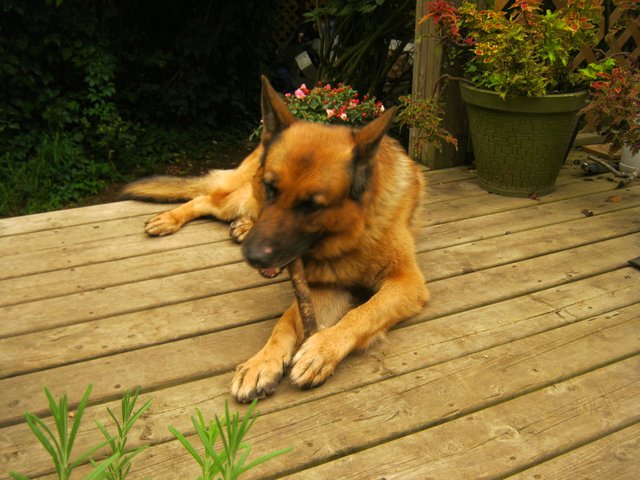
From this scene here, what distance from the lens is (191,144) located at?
6.36 meters

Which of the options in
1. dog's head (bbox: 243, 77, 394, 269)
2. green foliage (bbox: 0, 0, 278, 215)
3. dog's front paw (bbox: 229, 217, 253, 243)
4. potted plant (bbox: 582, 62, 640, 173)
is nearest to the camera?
dog's head (bbox: 243, 77, 394, 269)

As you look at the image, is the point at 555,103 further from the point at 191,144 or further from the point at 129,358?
the point at 191,144

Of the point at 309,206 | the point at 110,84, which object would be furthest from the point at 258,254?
the point at 110,84

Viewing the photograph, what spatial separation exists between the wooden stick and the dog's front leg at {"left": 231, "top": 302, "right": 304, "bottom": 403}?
0.06 m

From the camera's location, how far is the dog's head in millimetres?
2133

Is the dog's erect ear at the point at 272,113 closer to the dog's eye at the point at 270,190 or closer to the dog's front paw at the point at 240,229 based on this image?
the dog's eye at the point at 270,190

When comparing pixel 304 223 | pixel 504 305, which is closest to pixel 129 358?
pixel 304 223

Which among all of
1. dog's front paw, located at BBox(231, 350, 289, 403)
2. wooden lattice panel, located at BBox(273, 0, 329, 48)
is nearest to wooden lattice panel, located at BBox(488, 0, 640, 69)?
dog's front paw, located at BBox(231, 350, 289, 403)

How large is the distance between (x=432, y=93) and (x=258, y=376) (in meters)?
2.84

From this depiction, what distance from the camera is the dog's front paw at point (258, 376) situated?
2.02 m

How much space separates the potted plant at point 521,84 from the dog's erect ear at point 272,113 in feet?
5.67

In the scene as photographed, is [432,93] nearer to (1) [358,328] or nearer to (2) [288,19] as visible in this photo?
(1) [358,328]

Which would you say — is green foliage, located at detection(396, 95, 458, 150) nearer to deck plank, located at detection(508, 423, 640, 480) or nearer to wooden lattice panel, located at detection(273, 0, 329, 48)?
deck plank, located at detection(508, 423, 640, 480)

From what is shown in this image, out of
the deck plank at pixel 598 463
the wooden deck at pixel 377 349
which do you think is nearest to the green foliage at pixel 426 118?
the wooden deck at pixel 377 349
